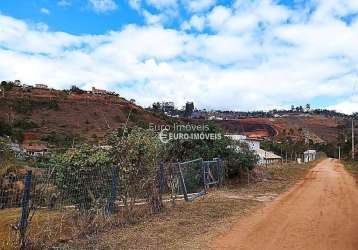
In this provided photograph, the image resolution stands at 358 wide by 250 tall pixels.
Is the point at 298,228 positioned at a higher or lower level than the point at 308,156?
lower

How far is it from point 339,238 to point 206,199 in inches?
284

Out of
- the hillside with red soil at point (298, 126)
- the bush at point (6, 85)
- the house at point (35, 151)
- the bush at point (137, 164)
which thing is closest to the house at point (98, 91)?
the bush at point (6, 85)

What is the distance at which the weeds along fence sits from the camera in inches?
316

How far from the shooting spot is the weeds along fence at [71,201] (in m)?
8.03

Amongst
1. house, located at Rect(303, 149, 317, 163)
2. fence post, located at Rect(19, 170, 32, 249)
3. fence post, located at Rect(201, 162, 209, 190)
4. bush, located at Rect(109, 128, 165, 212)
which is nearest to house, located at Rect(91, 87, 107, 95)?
house, located at Rect(303, 149, 317, 163)

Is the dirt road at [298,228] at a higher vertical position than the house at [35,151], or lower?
lower

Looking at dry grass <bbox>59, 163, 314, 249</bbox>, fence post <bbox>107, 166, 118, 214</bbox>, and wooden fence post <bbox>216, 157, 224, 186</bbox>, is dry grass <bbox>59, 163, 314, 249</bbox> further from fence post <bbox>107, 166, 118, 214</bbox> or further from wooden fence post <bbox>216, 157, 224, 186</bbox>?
wooden fence post <bbox>216, 157, 224, 186</bbox>

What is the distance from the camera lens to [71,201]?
9.99 m

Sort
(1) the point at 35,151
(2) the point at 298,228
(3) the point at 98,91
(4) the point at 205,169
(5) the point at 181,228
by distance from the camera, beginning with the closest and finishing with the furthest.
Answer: (5) the point at 181,228 → (2) the point at 298,228 → (4) the point at 205,169 → (1) the point at 35,151 → (3) the point at 98,91

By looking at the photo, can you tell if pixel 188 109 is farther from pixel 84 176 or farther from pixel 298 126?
pixel 84 176

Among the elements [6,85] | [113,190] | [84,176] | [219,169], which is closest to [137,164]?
[113,190]

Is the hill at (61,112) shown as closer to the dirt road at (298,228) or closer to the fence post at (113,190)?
the dirt road at (298,228)

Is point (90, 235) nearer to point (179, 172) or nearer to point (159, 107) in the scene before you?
point (179, 172)

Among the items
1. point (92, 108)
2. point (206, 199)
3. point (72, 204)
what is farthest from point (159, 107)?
point (72, 204)
